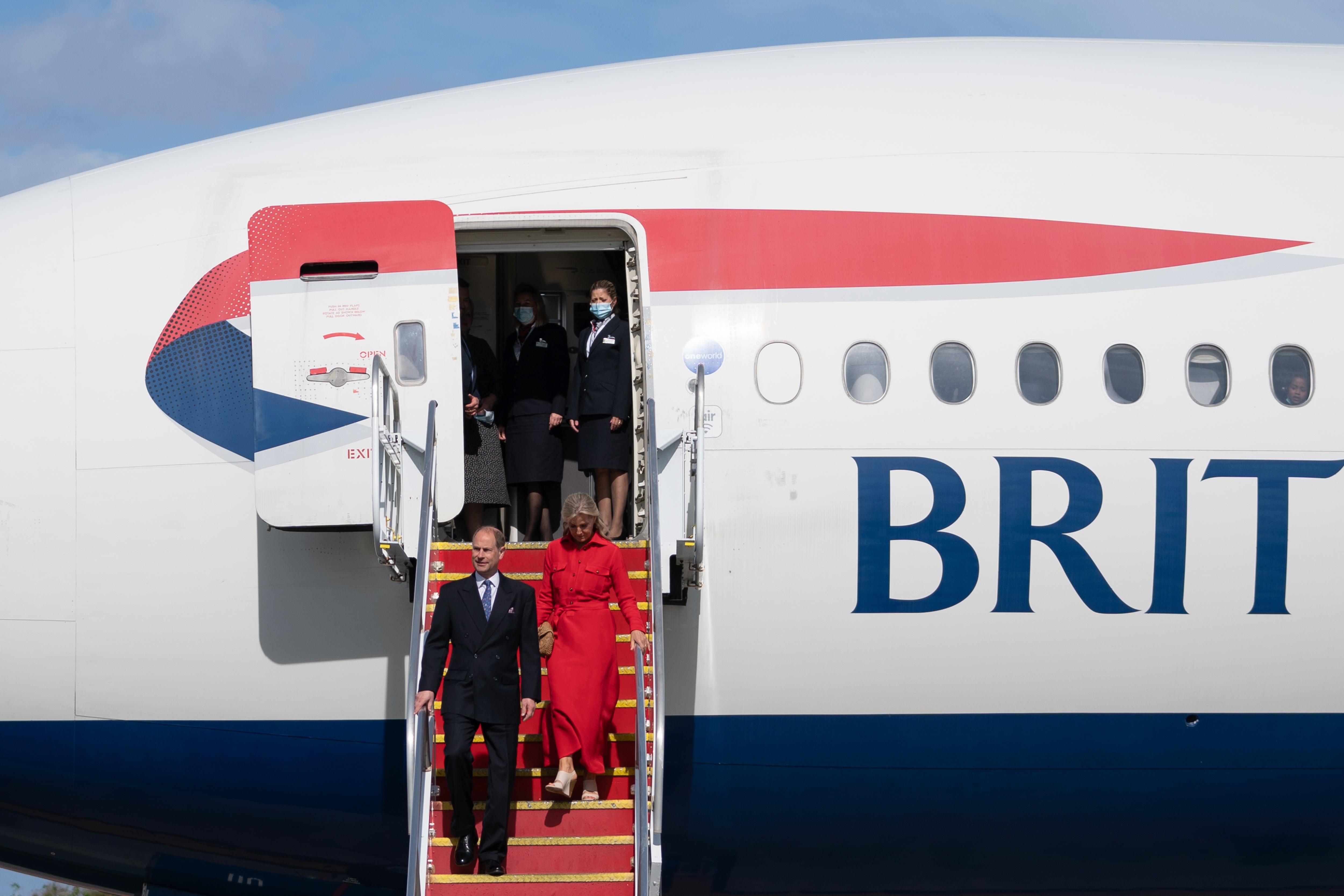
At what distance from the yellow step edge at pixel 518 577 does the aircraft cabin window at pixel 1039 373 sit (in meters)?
2.49

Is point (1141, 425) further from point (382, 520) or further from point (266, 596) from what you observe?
point (266, 596)

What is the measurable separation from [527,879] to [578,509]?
1867 millimetres

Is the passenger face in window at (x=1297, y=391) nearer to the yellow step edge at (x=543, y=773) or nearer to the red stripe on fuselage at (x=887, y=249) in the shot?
the red stripe on fuselage at (x=887, y=249)

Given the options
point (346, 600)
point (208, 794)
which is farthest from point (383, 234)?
point (208, 794)

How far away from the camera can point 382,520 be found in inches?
253

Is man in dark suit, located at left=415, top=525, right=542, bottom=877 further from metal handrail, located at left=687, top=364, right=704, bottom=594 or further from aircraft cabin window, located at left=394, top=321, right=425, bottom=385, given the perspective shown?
aircraft cabin window, located at left=394, top=321, right=425, bottom=385

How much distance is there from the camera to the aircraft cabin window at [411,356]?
23.0 ft

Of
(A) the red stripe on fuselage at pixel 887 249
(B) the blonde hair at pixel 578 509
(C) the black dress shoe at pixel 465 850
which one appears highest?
(A) the red stripe on fuselage at pixel 887 249

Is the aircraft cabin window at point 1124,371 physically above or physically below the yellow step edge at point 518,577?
above

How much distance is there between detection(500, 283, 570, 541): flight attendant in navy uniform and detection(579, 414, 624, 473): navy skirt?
40 cm

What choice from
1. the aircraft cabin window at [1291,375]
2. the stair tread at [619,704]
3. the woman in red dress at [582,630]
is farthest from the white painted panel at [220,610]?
the aircraft cabin window at [1291,375]

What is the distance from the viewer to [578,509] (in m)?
6.22

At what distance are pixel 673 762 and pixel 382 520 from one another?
2244 mm

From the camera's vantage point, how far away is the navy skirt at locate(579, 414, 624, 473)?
7461mm
